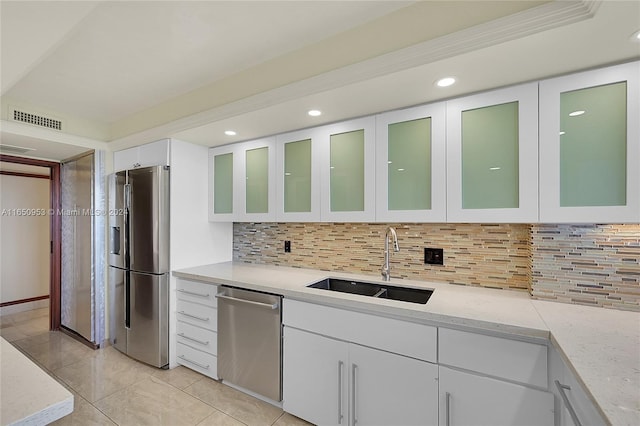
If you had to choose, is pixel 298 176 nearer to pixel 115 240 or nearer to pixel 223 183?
pixel 223 183

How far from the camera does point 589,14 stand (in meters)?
1.06

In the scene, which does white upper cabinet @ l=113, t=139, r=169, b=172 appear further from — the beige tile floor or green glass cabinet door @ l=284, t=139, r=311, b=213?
the beige tile floor

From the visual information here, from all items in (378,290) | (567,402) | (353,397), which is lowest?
(353,397)

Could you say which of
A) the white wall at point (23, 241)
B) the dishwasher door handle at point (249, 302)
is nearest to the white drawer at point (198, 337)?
the dishwasher door handle at point (249, 302)

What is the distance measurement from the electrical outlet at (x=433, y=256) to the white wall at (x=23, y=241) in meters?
5.43

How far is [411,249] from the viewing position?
7.11 feet

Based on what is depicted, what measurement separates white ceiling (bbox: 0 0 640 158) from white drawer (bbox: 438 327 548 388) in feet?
4.28

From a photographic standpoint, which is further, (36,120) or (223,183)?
(223,183)

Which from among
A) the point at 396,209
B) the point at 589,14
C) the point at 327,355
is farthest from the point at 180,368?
the point at 589,14

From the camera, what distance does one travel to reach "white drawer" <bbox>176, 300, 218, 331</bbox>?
2.35m

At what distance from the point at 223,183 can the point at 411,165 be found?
71.9 inches

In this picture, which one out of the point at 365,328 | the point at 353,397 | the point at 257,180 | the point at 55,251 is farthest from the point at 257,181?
the point at 55,251

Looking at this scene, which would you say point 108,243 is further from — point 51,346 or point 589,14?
point 589,14

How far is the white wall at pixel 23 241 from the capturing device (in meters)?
3.97
